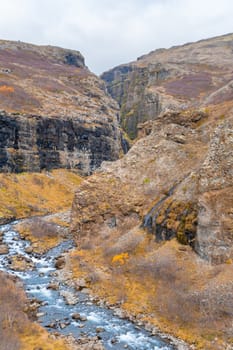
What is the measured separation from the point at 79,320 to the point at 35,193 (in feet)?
153

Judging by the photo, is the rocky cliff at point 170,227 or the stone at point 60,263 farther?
the stone at point 60,263

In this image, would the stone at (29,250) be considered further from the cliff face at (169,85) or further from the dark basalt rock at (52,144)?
the cliff face at (169,85)

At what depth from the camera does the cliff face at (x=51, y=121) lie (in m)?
81.5

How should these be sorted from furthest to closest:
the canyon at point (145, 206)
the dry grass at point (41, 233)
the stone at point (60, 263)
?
the dry grass at point (41, 233) → the stone at point (60, 263) → the canyon at point (145, 206)

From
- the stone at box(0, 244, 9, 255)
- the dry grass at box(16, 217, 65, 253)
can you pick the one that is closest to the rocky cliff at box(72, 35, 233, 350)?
the dry grass at box(16, 217, 65, 253)

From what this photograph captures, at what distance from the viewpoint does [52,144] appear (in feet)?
291

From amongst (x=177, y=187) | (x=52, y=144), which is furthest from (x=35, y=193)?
(x=177, y=187)

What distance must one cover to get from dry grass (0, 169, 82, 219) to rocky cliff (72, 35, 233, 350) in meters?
18.3

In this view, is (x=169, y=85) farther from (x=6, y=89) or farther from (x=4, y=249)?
(x=4, y=249)

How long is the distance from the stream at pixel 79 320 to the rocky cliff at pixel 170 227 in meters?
1.70

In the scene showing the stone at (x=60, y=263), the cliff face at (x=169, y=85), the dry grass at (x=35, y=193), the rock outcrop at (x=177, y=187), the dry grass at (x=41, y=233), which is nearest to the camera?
the rock outcrop at (x=177, y=187)

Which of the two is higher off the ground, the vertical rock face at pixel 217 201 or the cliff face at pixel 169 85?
the cliff face at pixel 169 85

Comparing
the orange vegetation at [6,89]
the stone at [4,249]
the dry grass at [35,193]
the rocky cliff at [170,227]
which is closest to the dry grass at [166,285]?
the rocky cliff at [170,227]

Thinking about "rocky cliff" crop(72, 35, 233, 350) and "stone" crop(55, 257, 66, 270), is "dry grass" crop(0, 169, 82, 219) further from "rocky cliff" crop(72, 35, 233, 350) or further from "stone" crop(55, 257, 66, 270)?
"stone" crop(55, 257, 66, 270)
